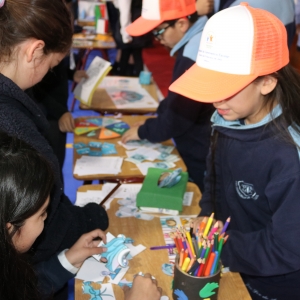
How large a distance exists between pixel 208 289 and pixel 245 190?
392mm

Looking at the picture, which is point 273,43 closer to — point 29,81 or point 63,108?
point 29,81

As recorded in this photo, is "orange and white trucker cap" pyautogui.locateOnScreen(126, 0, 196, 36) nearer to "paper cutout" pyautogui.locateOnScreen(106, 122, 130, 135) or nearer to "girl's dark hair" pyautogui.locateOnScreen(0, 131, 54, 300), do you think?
"paper cutout" pyautogui.locateOnScreen(106, 122, 130, 135)

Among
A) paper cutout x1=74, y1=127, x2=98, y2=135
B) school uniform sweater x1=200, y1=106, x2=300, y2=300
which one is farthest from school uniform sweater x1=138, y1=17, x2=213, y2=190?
school uniform sweater x1=200, y1=106, x2=300, y2=300

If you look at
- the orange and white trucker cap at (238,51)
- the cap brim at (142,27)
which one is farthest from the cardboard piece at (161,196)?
the cap brim at (142,27)

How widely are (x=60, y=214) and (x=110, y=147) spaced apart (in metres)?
0.85

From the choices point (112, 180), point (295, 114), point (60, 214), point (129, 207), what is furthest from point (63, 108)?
point (295, 114)

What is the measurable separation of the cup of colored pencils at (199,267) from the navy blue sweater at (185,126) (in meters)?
0.99

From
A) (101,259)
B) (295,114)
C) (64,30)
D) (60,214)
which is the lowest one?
(101,259)

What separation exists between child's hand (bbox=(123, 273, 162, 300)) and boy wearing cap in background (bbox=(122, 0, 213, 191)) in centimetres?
103

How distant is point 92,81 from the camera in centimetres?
280

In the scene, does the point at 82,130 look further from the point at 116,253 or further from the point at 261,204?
the point at 261,204

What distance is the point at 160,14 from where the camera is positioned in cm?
205

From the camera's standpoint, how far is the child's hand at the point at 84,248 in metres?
1.37

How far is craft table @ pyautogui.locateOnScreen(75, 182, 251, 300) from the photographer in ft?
4.22
